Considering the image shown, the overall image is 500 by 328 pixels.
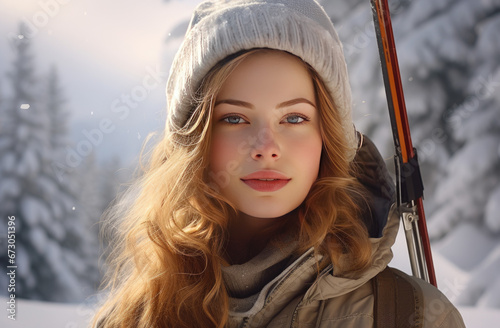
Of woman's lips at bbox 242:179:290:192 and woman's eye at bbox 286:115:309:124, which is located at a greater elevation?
woman's eye at bbox 286:115:309:124

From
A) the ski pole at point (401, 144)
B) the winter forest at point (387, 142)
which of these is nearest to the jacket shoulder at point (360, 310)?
the ski pole at point (401, 144)

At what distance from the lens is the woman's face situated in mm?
1206

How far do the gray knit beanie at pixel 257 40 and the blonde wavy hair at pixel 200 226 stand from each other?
0.11ft

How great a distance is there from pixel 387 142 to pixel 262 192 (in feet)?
6.39

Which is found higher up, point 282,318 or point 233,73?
point 233,73

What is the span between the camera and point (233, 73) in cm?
123

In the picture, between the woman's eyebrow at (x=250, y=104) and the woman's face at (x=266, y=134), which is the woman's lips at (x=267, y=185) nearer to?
the woman's face at (x=266, y=134)

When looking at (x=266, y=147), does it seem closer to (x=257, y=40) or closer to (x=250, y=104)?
(x=250, y=104)

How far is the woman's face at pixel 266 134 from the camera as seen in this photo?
1206mm

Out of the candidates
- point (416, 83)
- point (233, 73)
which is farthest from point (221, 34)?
point (416, 83)

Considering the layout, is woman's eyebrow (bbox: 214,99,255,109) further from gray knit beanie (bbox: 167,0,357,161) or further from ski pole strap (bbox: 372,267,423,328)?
ski pole strap (bbox: 372,267,423,328)

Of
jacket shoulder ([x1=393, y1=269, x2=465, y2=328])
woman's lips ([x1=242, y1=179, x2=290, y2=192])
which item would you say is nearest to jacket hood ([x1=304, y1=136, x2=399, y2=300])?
jacket shoulder ([x1=393, y1=269, x2=465, y2=328])

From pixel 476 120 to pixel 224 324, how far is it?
2378 mm

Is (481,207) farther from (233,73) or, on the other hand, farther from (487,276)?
(233,73)
